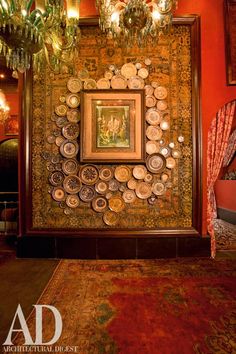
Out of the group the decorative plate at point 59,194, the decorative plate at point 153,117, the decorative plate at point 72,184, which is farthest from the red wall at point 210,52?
the decorative plate at point 59,194

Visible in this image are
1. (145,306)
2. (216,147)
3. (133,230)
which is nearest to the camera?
(145,306)

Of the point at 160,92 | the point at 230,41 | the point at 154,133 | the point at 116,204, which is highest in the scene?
the point at 230,41

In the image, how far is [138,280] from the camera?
2668 millimetres

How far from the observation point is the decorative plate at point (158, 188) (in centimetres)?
341

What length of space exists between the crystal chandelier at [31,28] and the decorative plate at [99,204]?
195cm

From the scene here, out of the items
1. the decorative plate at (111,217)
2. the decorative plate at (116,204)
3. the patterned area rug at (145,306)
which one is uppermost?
the decorative plate at (116,204)

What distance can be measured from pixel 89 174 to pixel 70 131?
2.40ft

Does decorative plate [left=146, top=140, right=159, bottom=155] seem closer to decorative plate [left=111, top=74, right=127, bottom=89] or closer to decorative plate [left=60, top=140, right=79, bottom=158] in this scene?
decorative plate [left=111, top=74, right=127, bottom=89]

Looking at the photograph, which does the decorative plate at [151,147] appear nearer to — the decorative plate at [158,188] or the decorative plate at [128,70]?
the decorative plate at [158,188]

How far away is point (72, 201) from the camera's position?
3.43 m

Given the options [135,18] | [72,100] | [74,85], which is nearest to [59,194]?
[72,100]

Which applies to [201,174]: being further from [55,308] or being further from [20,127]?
[20,127]

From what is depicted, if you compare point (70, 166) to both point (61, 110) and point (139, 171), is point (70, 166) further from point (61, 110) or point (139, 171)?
point (139, 171)

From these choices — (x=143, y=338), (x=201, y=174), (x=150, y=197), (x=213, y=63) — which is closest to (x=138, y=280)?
(x=143, y=338)
